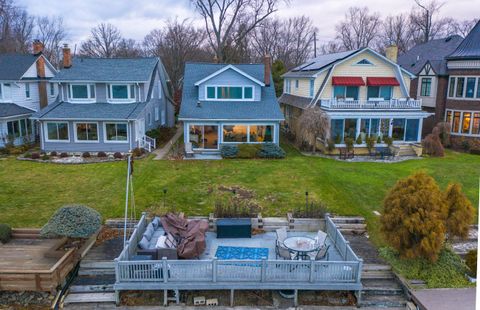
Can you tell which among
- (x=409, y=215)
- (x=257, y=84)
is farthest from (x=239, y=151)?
(x=409, y=215)

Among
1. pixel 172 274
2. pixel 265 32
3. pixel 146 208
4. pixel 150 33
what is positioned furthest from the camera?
pixel 150 33

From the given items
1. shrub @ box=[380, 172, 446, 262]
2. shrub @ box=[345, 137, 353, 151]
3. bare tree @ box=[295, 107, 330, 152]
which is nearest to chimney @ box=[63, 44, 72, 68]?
bare tree @ box=[295, 107, 330, 152]

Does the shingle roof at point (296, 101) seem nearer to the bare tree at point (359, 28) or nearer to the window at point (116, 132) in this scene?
the window at point (116, 132)

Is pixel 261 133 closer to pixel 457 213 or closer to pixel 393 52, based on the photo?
pixel 393 52

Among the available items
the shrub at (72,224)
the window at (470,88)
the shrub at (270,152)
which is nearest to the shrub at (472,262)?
the shrub at (72,224)

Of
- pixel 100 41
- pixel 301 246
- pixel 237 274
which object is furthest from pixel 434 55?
pixel 100 41

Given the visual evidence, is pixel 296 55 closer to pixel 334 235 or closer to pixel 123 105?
pixel 123 105

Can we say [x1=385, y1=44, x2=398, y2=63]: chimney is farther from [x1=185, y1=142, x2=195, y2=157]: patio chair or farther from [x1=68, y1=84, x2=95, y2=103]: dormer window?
[x1=68, y1=84, x2=95, y2=103]: dormer window
